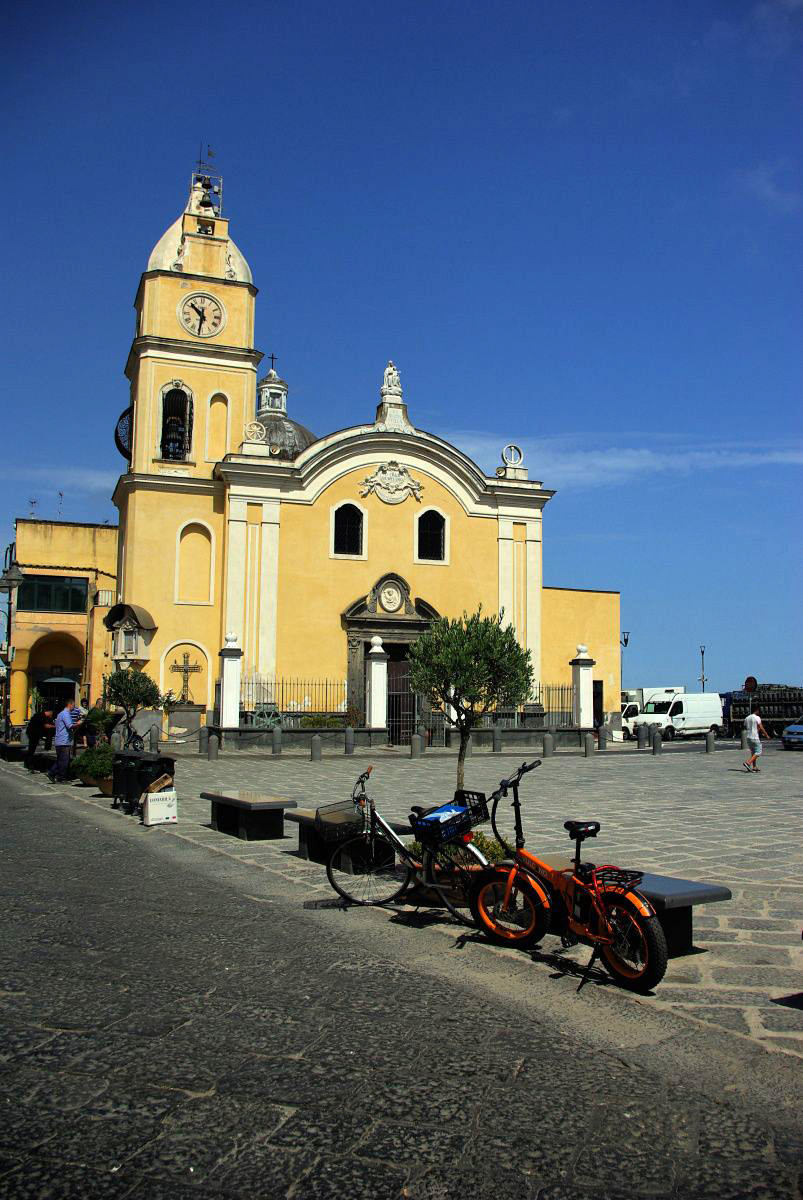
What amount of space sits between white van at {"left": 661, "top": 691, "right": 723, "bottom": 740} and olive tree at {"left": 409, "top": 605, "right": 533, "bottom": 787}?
31.7 meters

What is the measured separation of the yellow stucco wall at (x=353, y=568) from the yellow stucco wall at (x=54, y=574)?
15095 millimetres

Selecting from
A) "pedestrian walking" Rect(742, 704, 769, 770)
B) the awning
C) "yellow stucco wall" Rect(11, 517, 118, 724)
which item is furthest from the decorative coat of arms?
"yellow stucco wall" Rect(11, 517, 118, 724)

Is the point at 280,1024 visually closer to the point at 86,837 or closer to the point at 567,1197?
the point at 567,1197

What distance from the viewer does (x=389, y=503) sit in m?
32.3

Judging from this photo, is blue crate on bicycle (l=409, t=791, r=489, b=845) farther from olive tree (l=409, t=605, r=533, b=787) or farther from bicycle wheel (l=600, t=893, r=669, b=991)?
olive tree (l=409, t=605, r=533, b=787)

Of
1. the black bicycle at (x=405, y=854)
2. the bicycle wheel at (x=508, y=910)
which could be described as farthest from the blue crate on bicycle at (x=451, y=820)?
the bicycle wheel at (x=508, y=910)

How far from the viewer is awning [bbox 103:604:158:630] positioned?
2914cm

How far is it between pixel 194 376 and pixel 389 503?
7.65 metres

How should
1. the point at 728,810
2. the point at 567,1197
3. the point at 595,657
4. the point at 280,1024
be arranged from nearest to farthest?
the point at 567,1197, the point at 280,1024, the point at 728,810, the point at 595,657

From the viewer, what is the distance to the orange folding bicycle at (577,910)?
17.4 feet

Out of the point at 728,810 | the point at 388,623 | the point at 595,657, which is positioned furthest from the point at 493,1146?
the point at 595,657

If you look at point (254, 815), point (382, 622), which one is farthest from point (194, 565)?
point (254, 815)

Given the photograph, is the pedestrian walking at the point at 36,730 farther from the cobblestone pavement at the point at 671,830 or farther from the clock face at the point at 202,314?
the clock face at the point at 202,314

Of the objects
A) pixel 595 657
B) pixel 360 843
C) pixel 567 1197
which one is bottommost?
pixel 567 1197
